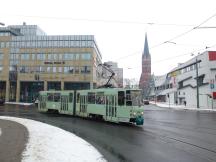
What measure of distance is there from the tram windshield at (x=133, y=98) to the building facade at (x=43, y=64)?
58.2m

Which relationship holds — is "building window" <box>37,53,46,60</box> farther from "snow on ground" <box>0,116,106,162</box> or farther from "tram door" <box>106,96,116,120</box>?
"snow on ground" <box>0,116,106,162</box>

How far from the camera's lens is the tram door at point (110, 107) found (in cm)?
2167

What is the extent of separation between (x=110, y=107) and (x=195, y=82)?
4570 centimetres

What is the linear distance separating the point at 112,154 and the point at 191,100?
59.4m

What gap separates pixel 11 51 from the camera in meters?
85.2

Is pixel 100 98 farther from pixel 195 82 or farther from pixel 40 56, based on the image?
pixel 40 56

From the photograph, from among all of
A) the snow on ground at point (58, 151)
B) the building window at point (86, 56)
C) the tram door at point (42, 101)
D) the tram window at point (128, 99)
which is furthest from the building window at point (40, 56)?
the snow on ground at point (58, 151)

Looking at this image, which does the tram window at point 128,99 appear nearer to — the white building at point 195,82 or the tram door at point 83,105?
the tram door at point 83,105

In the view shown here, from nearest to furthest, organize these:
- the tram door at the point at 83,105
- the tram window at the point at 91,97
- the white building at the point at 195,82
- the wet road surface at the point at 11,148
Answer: the wet road surface at the point at 11,148
the tram window at the point at 91,97
the tram door at the point at 83,105
the white building at the point at 195,82

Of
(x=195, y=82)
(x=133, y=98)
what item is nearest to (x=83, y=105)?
(x=133, y=98)

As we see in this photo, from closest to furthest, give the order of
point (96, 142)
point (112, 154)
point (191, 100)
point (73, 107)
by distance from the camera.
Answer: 1. point (112, 154)
2. point (96, 142)
3. point (73, 107)
4. point (191, 100)

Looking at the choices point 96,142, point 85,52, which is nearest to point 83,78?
point 85,52

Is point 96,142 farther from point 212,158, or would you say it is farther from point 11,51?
point 11,51

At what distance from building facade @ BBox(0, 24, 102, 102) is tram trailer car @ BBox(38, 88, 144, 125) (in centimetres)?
4572
